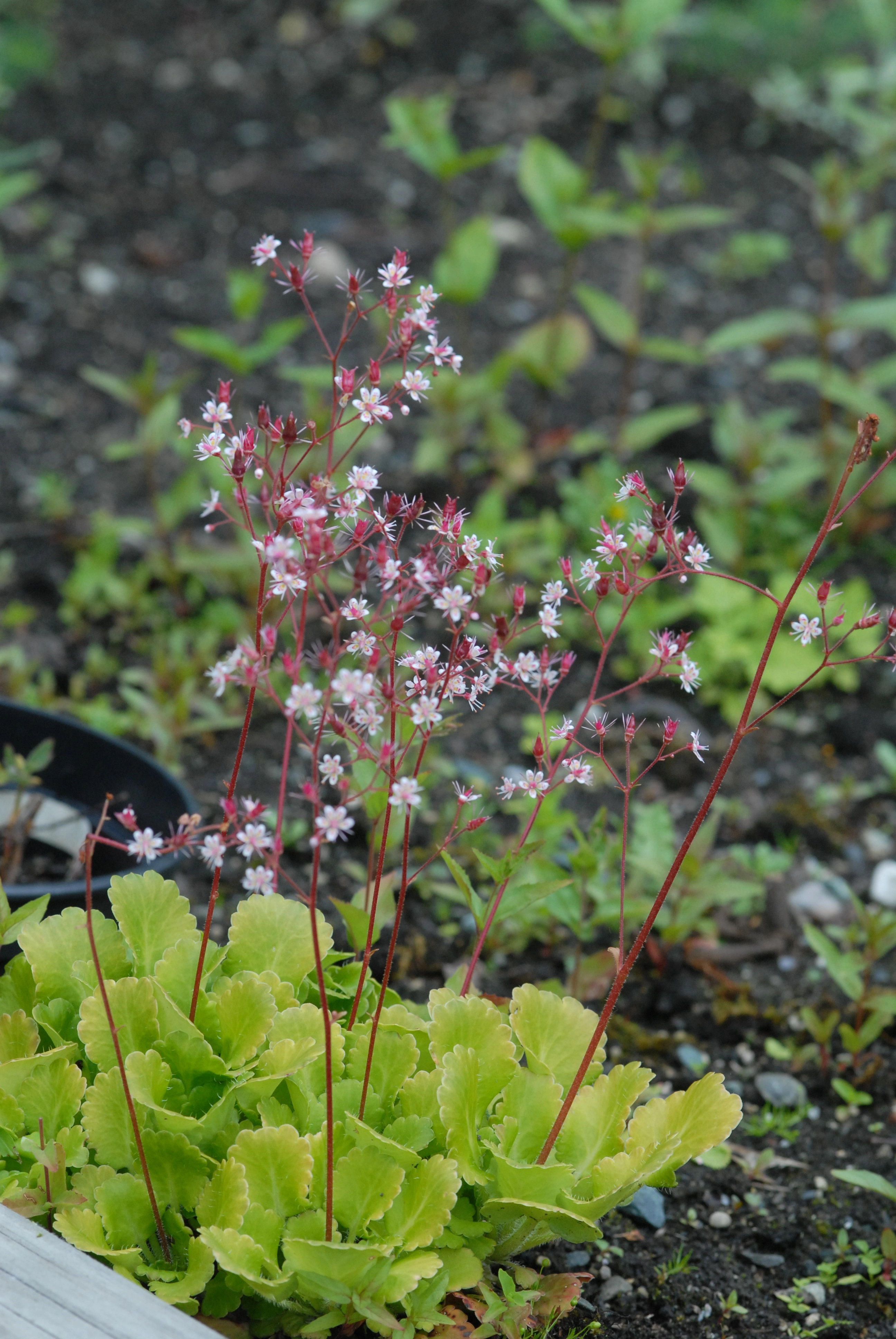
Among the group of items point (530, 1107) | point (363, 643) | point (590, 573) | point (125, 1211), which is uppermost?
point (590, 573)

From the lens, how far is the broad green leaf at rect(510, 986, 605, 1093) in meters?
1.75

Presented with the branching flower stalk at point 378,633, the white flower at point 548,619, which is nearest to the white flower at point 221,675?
the branching flower stalk at point 378,633

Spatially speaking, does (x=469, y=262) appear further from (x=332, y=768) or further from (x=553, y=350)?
(x=332, y=768)

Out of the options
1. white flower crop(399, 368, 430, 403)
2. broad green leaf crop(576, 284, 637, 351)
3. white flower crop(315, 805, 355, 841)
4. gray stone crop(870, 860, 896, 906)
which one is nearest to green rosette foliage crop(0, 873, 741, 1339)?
white flower crop(315, 805, 355, 841)

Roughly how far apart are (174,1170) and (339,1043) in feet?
0.85

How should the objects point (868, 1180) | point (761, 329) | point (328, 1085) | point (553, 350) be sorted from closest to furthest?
point (328, 1085)
point (868, 1180)
point (761, 329)
point (553, 350)

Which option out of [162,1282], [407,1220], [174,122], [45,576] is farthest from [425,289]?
[174,122]

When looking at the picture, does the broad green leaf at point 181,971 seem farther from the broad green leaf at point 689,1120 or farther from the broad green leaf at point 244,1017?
the broad green leaf at point 689,1120

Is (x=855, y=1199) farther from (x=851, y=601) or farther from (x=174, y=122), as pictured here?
(x=174, y=122)

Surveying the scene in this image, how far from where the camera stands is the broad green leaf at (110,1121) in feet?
5.32

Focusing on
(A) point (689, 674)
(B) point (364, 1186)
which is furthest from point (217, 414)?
(B) point (364, 1186)

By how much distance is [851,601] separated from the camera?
134 inches

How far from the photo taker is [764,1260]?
6.66 ft

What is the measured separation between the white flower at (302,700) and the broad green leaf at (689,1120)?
738mm
